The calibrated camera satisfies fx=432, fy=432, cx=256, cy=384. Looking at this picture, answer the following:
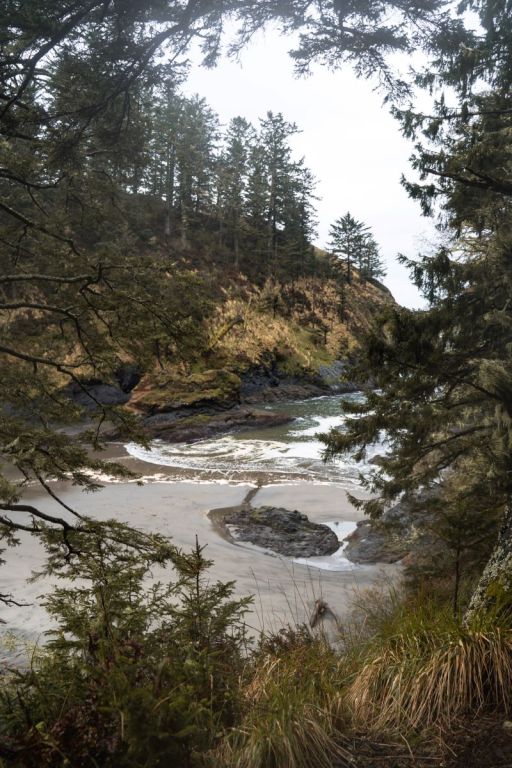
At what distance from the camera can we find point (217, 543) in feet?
29.3

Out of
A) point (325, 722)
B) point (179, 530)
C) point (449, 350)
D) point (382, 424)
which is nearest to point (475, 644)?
point (325, 722)

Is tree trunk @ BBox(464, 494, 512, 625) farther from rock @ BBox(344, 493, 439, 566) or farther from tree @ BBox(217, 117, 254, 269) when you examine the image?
tree @ BBox(217, 117, 254, 269)

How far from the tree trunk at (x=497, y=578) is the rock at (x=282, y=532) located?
5056 millimetres

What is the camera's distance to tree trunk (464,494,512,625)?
10.8 feet

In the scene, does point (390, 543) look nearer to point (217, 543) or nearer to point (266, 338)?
point (217, 543)

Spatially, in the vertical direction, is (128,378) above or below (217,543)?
above

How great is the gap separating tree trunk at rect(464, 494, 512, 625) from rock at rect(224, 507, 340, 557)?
506 centimetres

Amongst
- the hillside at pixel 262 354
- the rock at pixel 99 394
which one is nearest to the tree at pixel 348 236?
the hillside at pixel 262 354

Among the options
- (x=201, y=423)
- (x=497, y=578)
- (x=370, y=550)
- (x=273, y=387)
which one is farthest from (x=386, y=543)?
(x=273, y=387)

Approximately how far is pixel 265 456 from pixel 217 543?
27.6 ft

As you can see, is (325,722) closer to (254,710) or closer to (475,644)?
(254,710)

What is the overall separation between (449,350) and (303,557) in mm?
5255

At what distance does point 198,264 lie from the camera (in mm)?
38562

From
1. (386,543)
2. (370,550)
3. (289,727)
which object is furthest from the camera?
(370,550)
